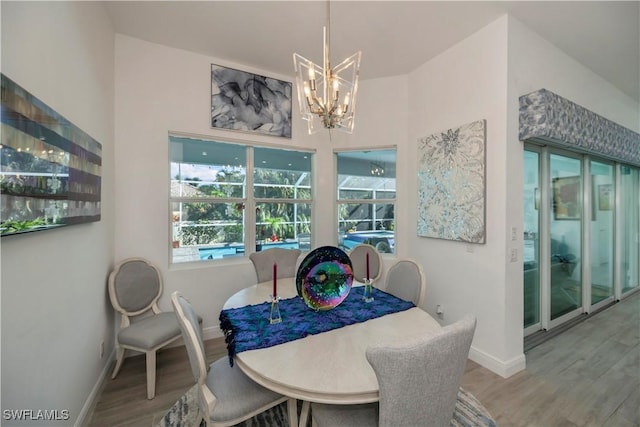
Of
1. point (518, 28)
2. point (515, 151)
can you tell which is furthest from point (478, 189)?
point (518, 28)

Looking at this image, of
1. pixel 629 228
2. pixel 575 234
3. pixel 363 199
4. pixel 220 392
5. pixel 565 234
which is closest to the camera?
pixel 220 392

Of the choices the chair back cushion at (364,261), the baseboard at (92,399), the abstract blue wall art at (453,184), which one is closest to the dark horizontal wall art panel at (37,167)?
the baseboard at (92,399)

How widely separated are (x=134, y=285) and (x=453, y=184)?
334cm

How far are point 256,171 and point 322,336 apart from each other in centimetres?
242

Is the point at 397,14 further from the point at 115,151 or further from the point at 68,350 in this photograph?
the point at 68,350

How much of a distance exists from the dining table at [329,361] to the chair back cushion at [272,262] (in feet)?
3.19

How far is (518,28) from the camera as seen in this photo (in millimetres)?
2324

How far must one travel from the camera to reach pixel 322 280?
5.76 ft

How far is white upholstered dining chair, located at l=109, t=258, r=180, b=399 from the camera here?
2.02 metres

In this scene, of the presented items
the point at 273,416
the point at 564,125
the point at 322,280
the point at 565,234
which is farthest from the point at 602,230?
the point at 273,416

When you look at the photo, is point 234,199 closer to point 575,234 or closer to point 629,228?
point 575,234

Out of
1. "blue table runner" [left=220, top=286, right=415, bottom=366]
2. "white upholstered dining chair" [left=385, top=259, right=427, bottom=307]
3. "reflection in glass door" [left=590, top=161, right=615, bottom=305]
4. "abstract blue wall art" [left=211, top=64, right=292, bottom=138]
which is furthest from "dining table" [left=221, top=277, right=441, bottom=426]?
"reflection in glass door" [left=590, top=161, right=615, bottom=305]

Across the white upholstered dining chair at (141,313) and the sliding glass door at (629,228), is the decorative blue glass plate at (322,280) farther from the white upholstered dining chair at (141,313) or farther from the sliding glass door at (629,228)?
the sliding glass door at (629,228)

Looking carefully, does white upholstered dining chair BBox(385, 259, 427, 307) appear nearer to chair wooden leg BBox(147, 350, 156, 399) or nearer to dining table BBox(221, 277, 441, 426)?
dining table BBox(221, 277, 441, 426)
